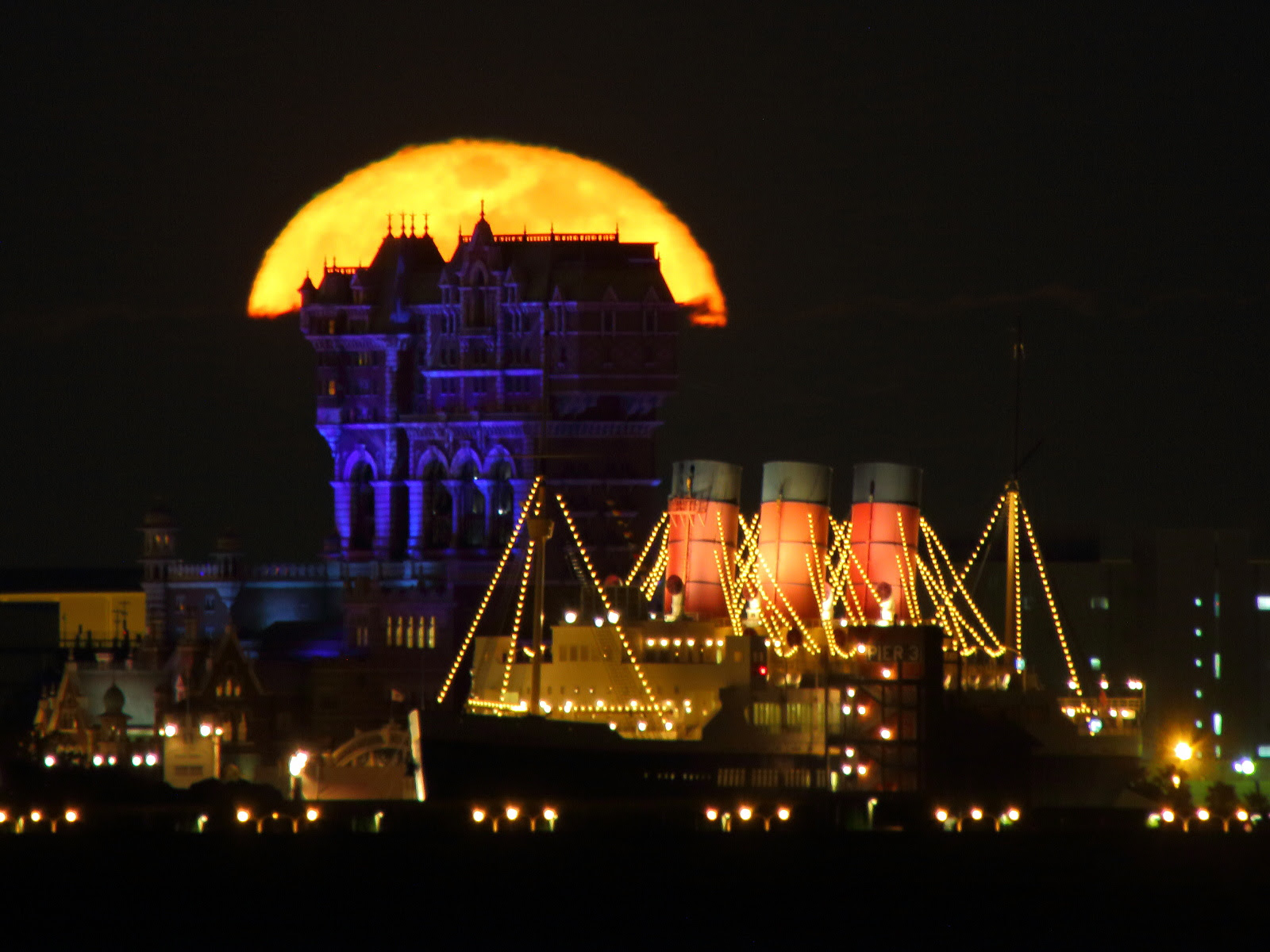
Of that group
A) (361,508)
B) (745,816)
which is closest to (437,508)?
(361,508)

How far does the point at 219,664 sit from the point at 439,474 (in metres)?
17.9

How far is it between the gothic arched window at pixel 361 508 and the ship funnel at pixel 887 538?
26921 millimetres

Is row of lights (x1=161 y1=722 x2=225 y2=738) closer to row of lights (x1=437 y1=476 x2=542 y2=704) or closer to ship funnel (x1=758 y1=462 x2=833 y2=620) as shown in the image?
row of lights (x1=437 y1=476 x2=542 y2=704)

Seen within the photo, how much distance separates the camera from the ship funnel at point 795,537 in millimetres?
93562

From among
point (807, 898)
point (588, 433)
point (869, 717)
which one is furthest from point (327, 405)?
point (807, 898)

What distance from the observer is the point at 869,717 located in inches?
3324

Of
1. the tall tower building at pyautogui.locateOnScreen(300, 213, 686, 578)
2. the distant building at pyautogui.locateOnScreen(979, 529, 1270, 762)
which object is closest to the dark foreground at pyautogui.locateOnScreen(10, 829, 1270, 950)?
the distant building at pyautogui.locateOnScreen(979, 529, 1270, 762)

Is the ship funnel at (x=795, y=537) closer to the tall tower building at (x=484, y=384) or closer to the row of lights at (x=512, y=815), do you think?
the row of lights at (x=512, y=815)

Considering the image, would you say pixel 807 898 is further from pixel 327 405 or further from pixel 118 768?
pixel 327 405

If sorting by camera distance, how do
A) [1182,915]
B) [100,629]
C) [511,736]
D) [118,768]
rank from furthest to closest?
[100,629], [118,768], [511,736], [1182,915]

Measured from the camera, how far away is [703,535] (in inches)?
3642

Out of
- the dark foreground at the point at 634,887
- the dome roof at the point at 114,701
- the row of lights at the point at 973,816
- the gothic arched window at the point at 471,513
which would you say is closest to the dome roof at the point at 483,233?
the gothic arched window at the point at 471,513

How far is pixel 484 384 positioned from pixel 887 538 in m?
24.4

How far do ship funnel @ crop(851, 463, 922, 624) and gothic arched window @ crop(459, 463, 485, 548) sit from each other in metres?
22.4
